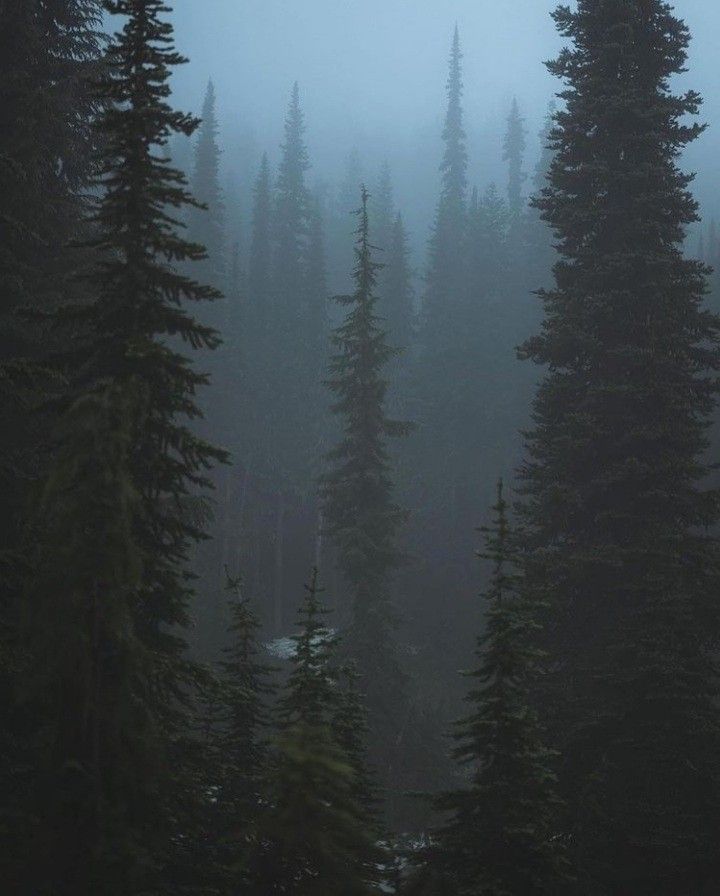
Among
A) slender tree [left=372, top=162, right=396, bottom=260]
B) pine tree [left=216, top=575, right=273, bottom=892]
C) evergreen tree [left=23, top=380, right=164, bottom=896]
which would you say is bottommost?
pine tree [left=216, top=575, right=273, bottom=892]

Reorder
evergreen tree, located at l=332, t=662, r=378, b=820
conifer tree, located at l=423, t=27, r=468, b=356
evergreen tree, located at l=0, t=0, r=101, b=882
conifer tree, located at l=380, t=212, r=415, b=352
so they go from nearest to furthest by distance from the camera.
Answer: evergreen tree, located at l=0, t=0, r=101, b=882 < evergreen tree, located at l=332, t=662, r=378, b=820 < conifer tree, located at l=423, t=27, r=468, b=356 < conifer tree, located at l=380, t=212, r=415, b=352

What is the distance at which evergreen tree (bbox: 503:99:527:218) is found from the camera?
203ft

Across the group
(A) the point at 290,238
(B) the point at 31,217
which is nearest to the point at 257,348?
(A) the point at 290,238

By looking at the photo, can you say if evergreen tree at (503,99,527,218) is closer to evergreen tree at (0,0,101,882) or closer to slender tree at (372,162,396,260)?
slender tree at (372,162,396,260)

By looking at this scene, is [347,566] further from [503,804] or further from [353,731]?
[503,804]

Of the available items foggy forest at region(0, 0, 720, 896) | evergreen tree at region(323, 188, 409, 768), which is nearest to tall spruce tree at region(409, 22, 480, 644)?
foggy forest at region(0, 0, 720, 896)

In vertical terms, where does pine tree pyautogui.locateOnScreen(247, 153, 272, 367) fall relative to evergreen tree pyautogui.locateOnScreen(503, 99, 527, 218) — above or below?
below

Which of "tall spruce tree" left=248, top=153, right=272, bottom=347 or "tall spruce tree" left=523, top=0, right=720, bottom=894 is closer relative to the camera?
"tall spruce tree" left=523, top=0, right=720, bottom=894

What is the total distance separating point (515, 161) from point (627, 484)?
65367 millimetres

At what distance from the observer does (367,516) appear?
24.7 metres

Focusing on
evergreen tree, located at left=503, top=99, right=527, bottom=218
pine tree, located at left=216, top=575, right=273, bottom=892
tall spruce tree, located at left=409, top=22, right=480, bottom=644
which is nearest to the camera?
pine tree, located at left=216, top=575, right=273, bottom=892

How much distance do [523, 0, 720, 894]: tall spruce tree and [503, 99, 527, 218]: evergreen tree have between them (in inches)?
1784

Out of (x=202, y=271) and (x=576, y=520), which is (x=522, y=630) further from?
(x=202, y=271)

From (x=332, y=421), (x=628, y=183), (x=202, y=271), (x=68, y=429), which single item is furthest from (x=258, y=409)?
(x=68, y=429)
